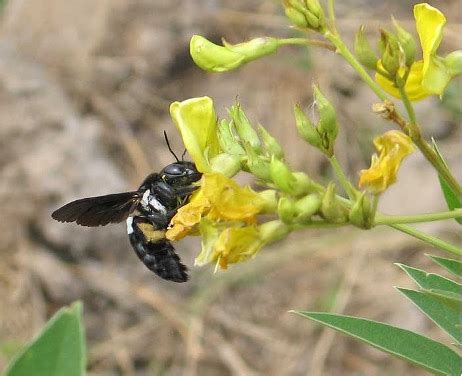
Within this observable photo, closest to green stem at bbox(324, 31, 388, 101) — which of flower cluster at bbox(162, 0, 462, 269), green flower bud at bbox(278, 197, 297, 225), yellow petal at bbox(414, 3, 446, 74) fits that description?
flower cluster at bbox(162, 0, 462, 269)

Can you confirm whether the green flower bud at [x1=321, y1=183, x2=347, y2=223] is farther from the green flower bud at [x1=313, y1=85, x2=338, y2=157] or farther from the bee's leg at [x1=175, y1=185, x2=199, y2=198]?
the bee's leg at [x1=175, y1=185, x2=199, y2=198]

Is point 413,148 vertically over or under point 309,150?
over

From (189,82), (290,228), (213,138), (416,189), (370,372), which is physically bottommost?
(370,372)

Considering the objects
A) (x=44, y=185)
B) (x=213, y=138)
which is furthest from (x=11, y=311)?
(x=213, y=138)

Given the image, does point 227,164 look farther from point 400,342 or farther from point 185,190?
point 400,342

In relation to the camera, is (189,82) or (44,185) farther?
(189,82)

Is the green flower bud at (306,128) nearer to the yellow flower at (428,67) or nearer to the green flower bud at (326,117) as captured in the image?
the green flower bud at (326,117)

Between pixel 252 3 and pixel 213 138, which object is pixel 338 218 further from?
pixel 252 3
